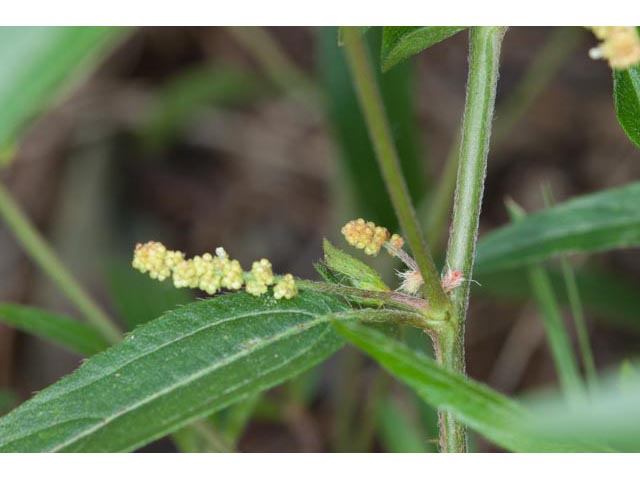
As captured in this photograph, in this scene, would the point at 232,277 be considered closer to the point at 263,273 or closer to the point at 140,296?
the point at 263,273

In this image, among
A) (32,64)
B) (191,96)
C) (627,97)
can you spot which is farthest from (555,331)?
(191,96)

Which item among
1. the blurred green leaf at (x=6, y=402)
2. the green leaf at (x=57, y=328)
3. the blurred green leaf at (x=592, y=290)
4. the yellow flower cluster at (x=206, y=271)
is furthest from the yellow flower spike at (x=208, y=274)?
the blurred green leaf at (x=592, y=290)

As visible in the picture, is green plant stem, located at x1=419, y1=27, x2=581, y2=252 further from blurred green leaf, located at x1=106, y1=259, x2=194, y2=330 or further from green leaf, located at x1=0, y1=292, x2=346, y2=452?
green leaf, located at x1=0, y1=292, x2=346, y2=452

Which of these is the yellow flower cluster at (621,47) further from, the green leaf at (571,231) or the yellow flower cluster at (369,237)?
the green leaf at (571,231)

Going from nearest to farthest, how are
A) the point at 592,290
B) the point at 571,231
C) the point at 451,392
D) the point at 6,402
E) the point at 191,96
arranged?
the point at 451,392 → the point at 571,231 → the point at 6,402 → the point at 592,290 → the point at 191,96

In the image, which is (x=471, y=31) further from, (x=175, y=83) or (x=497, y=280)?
(x=175, y=83)

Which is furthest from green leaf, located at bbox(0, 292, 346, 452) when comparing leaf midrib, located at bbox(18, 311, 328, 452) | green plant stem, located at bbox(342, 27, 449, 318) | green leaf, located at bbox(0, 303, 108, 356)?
green leaf, located at bbox(0, 303, 108, 356)
